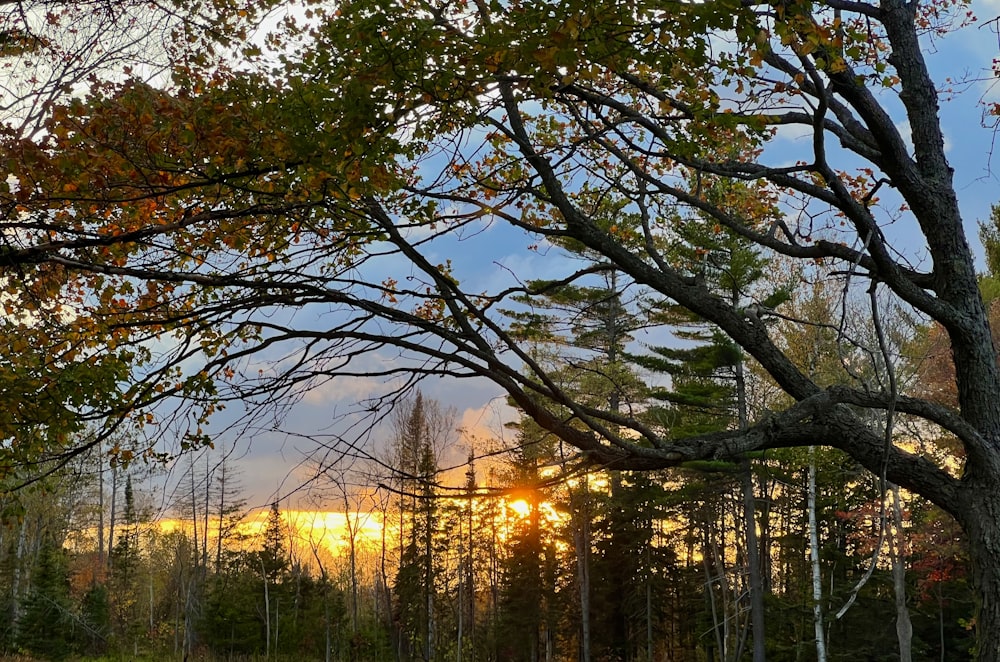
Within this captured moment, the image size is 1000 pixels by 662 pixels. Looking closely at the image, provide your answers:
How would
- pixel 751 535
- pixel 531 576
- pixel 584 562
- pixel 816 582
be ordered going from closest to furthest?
pixel 816 582, pixel 751 535, pixel 584 562, pixel 531 576

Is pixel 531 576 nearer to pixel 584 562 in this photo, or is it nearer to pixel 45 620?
pixel 584 562

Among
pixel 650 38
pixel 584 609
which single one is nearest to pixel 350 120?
pixel 650 38

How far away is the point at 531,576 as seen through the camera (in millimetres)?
25000

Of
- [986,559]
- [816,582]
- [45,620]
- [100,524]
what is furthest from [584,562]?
[100,524]

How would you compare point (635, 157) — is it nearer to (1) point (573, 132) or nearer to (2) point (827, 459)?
(1) point (573, 132)

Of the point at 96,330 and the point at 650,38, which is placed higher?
the point at 650,38

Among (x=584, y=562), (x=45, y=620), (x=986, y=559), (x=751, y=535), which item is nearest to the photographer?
(x=986, y=559)

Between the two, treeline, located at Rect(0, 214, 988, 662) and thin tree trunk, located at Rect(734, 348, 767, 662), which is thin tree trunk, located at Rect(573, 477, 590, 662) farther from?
thin tree trunk, located at Rect(734, 348, 767, 662)

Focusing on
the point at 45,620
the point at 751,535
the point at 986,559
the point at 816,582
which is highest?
the point at 986,559

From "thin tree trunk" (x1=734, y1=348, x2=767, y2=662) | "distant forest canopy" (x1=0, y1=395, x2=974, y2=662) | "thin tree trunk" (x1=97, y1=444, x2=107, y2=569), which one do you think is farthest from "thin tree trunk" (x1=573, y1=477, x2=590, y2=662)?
"thin tree trunk" (x1=97, y1=444, x2=107, y2=569)

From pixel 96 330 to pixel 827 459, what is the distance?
15.3 metres

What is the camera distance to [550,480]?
12.3 feet

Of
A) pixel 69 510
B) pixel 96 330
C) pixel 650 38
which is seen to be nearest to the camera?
pixel 650 38

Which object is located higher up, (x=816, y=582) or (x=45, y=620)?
(x=816, y=582)
